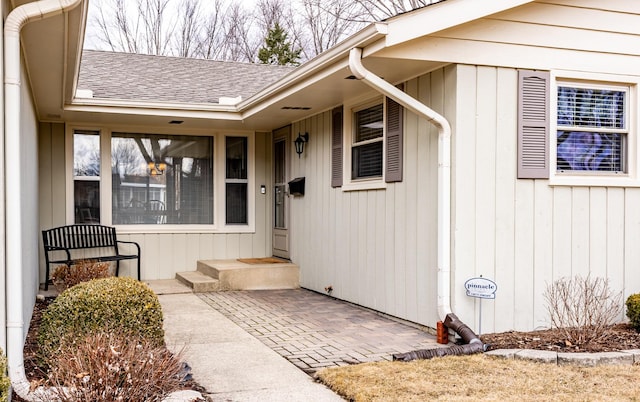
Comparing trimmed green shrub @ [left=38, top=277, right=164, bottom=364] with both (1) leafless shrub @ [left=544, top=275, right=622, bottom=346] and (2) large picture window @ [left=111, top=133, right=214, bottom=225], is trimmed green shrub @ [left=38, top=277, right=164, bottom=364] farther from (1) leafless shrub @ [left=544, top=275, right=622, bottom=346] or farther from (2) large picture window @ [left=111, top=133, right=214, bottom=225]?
(2) large picture window @ [left=111, top=133, right=214, bottom=225]

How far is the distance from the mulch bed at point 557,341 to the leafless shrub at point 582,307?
60 mm

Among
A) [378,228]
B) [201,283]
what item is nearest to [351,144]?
[378,228]

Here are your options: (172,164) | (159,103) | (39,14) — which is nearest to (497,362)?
(39,14)

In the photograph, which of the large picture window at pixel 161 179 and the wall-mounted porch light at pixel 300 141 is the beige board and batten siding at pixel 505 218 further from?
the large picture window at pixel 161 179

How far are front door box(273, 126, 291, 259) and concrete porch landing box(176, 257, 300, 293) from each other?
64 cm

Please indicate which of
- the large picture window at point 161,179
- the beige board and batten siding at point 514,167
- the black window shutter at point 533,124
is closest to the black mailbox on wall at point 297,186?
the large picture window at point 161,179

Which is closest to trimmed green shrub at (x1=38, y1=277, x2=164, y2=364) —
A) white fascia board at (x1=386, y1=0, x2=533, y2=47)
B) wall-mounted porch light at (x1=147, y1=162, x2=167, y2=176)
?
white fascia board at (x1=386, y1=0, x2=533, y2=47)

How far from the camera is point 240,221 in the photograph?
10125 millimetres

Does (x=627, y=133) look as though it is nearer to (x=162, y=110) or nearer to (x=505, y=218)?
(x=505, y=218)

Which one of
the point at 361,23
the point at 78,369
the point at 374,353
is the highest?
the point at 361,23

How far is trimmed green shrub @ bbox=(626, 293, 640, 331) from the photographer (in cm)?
553

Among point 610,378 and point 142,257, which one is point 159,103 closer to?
point 142,257

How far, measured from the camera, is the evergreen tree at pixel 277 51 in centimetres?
Answer: 2269

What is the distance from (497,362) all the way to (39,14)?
390 centimetres
